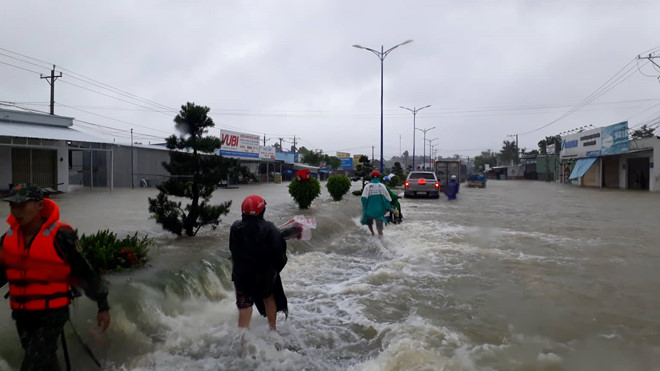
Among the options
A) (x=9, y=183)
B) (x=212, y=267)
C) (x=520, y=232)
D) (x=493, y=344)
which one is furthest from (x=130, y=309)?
(x=9, y=183)

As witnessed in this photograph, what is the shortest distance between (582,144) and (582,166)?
254 cm

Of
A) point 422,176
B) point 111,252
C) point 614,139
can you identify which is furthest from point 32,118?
point 614,139

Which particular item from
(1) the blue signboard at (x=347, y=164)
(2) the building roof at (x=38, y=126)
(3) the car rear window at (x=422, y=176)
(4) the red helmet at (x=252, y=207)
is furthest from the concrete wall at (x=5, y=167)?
(1) the blue signboard at (x=347, y=164)

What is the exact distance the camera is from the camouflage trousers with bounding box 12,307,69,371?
266 centimetres

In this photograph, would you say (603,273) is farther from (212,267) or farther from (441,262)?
(212,267)

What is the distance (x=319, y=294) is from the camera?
20.8 feet

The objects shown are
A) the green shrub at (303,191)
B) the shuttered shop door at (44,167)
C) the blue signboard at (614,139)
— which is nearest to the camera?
the green shrub at (303,191)

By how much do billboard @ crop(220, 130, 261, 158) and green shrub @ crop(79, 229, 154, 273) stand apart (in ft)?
85.9

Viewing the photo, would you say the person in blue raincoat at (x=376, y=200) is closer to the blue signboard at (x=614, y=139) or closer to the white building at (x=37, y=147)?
the white building at (x=37, y=147)

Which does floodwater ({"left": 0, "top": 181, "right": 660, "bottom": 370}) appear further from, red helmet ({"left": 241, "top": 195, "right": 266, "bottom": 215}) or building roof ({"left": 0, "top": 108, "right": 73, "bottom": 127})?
building roof ({"left": 0, "top": 108, "right": 73, "bottom": 127})

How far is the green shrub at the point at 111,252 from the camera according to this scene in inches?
206

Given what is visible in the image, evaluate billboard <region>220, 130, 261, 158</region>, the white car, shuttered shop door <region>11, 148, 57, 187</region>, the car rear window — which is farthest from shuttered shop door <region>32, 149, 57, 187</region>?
the car rear window

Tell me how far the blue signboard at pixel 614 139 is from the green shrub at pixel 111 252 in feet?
119

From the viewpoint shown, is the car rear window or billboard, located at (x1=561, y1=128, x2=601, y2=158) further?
billboard, located at (x1=561, y1=128, x2=601, y2=158)
